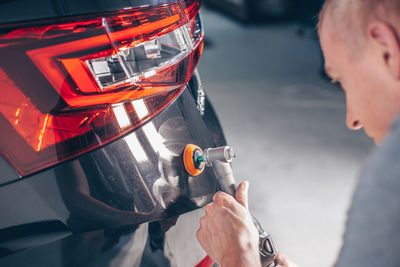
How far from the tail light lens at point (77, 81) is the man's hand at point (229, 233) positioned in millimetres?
283

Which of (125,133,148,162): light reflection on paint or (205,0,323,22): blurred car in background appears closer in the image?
(125,133,148,162): light reflection on paint

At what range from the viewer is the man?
1.62ft

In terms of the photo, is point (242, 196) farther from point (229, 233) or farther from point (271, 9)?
point (271, 9)

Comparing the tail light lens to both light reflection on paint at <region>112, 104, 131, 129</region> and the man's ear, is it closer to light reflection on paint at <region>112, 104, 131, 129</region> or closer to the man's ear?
light reflection on paint at <region>112, 104, 131, 129</region>

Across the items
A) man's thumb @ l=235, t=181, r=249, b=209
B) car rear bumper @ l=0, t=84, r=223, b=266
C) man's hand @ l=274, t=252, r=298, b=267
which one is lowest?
man's hand @ l=274, t=252, r=298, b=267

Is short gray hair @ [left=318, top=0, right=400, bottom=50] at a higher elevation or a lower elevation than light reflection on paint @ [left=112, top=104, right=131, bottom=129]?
higher

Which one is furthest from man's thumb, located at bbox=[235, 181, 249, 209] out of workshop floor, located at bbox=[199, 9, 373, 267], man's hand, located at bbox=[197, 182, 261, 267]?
workshop floor, located at bbox=[199, 9, 373, 267]

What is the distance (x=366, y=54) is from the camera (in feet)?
2.09

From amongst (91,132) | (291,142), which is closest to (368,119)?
(91,132)

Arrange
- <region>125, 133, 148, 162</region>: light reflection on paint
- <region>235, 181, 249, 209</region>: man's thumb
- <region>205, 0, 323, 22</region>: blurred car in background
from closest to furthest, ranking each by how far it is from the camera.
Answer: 1. <region>125, 133, 148, 162</region>: light reflection on paint
2. <region>235, 181, 249, 209</region>: man's thumb
3. <region>205, 0, 323, 22</region>: blurred car in background

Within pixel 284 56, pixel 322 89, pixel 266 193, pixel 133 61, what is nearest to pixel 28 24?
pixel 133 61

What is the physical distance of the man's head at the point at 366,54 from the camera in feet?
1.93

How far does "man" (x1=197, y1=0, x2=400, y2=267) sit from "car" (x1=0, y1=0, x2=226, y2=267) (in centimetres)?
18

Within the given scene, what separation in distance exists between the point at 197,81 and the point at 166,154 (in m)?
0.33
